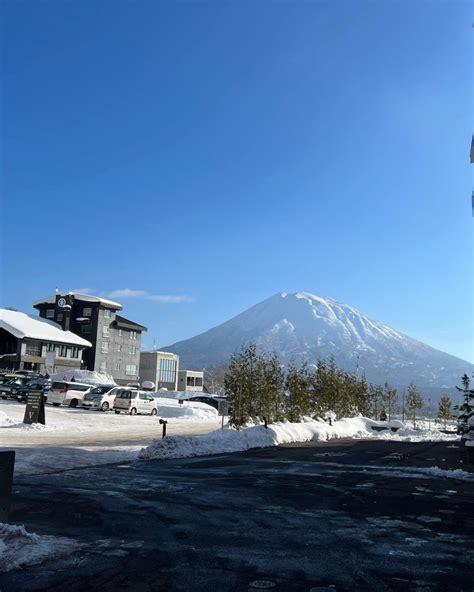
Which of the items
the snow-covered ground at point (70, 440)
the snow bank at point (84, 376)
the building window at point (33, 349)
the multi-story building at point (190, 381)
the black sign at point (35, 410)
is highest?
the building window at point (33, 349)

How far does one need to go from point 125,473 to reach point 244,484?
3.10 meters

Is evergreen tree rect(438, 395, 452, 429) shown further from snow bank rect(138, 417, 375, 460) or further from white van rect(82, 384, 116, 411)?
white van rect(82, 384, 116, 411)

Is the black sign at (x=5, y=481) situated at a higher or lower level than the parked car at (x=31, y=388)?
lower

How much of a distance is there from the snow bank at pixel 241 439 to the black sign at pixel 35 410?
316 inches

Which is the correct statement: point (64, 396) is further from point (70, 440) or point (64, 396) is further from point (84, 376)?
point (84, 376)

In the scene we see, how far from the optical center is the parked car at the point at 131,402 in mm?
41656

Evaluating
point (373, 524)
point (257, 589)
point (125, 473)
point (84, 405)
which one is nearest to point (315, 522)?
point (373, 524)

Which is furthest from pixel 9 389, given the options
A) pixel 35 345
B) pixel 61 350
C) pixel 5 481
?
pixel 5 481

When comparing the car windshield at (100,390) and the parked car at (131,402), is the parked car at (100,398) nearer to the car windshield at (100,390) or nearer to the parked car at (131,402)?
the car windshield at (100,390)

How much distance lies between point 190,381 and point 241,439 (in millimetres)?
84466

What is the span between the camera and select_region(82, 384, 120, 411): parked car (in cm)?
4125

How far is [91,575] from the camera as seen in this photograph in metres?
5.73

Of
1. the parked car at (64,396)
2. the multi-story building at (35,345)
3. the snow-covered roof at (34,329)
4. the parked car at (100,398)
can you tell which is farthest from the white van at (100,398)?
the snow-covered roof at (34,329)

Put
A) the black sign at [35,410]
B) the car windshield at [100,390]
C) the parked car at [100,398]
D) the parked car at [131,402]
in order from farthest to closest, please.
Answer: the car windshield at [100,390]
the parked car at [131,402]
the parked car at [100,398]
the black sign at [35,410]
